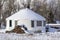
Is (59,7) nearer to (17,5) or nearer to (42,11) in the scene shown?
(42,11)

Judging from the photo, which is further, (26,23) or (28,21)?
(28,21)

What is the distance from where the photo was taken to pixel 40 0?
75.7m

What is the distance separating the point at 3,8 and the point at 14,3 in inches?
196

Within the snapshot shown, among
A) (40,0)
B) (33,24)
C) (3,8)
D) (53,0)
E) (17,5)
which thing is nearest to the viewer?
(33,24)

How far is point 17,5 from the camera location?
224 ft

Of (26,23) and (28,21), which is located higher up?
(28,21)

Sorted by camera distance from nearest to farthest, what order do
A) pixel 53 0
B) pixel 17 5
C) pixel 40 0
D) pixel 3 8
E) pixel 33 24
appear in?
pixel 33 24, pixel 3 8, pixel 17 5, pixel 40 0, pixel 53 0

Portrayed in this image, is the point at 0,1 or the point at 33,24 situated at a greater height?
the point at 0,1

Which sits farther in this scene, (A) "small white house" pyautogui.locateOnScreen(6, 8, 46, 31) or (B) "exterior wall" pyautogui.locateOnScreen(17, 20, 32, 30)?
(A) "small white house" pyautogui.locateOnScreen(6, 8, 46, 31)

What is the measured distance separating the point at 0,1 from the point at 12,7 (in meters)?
3.77

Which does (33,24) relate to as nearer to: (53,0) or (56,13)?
(56,13)

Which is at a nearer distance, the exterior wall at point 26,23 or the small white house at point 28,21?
the exterior wall at point 26,23

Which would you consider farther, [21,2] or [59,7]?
[59,7]

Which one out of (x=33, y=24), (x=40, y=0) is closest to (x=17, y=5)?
(x=40, y=0)
